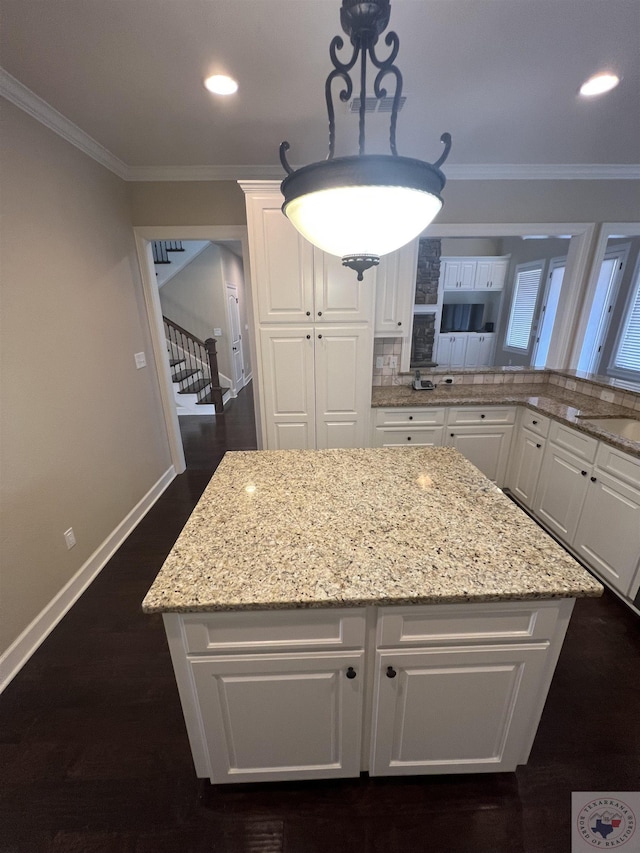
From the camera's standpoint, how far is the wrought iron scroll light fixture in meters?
0.70

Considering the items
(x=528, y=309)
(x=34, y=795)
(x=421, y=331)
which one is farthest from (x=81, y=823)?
(x=528, y=309)

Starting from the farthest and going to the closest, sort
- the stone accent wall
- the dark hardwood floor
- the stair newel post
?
the stair newel post → the stone accent wall → the dark hardwood floor

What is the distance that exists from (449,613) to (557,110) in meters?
2.70

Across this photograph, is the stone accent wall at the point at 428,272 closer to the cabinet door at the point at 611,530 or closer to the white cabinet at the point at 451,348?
the white cabinet at the point at 451,348

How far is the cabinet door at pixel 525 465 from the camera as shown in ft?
8.64

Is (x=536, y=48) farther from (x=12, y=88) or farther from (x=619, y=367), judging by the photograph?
(x=619, y=367)

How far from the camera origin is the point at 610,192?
282cm

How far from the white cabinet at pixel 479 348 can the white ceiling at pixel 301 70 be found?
12.4 ft

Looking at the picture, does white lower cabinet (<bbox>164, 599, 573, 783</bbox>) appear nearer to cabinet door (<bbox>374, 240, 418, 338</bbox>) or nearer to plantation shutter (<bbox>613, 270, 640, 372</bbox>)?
cabinet door (<bbox>374, 240, 418, 338</bbox>)

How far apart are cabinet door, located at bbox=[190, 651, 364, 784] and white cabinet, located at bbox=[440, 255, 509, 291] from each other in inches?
232

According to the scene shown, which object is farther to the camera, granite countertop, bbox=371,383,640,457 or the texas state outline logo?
granite countertop, bbox=371,383,640,457

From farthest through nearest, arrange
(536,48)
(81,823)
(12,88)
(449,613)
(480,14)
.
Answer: (12,88), (536,48), (480,14), (81,823), (449,613)

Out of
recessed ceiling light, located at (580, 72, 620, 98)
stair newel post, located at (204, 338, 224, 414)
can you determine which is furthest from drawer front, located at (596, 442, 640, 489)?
stair newel post, located at (204, 338, 224, 414)

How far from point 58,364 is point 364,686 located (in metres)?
2.24
